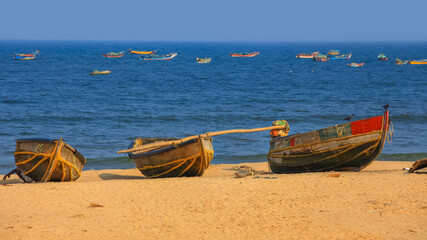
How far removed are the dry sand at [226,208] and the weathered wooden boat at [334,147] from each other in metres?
0.49

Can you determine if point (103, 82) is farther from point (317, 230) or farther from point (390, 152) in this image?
point (317, 230)

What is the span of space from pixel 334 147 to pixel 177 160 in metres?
4.27

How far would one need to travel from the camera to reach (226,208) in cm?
1138

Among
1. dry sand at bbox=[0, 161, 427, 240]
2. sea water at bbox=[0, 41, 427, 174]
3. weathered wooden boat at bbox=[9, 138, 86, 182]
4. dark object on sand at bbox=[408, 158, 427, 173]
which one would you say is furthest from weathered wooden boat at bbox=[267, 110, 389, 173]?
sea water at bbox=[0, 41, 427, 174]

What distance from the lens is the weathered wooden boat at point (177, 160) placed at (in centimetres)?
1450

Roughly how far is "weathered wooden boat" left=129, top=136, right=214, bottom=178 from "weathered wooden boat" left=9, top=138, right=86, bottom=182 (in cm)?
195

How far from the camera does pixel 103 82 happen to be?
5812 centimetres

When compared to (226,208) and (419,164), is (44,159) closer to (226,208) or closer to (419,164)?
(226,208)

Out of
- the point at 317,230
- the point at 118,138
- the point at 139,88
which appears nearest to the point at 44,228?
the point at 317,230

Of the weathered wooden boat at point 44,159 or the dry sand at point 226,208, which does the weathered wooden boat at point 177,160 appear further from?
the weathered wooden boat at point 44,159

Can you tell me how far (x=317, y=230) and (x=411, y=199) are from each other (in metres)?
2.78

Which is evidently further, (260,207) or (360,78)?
(360,78)

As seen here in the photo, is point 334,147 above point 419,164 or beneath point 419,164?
above

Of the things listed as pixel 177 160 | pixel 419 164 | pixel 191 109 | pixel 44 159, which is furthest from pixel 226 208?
pixel 191 109
